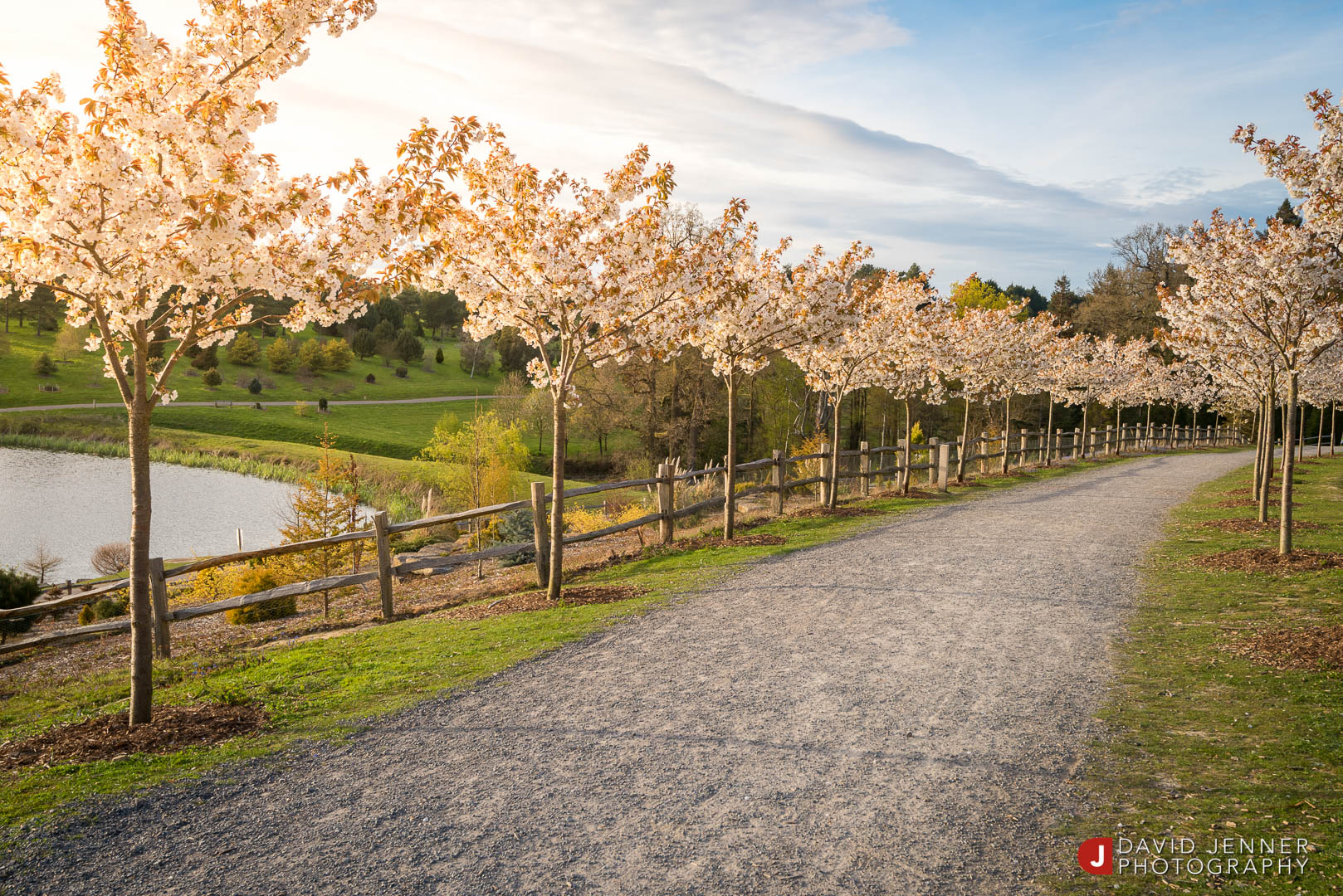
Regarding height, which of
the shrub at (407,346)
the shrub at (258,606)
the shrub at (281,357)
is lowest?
the shrub at (258,606)

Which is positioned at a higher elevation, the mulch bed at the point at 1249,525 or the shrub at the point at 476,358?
the shrub at the point at 476,358

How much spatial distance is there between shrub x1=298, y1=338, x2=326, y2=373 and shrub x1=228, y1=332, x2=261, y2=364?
4.37 meters

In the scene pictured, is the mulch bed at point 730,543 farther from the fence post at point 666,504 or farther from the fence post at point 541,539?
the fence post at point 541,539

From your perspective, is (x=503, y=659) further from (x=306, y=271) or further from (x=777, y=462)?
(x=777, y=462)

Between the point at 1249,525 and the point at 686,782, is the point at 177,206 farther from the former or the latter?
the point at 1249,525

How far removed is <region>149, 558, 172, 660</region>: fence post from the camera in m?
9.24

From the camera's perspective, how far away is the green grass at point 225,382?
5925 cm

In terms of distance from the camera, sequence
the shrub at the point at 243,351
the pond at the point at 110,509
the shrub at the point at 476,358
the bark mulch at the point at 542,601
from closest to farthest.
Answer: the bark mulch at the point at 542,601 < the pond at the point at 110,509 < the shrub at the point at 243,351 < the shrub at the point at 476,358

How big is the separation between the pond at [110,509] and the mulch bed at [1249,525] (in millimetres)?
26460

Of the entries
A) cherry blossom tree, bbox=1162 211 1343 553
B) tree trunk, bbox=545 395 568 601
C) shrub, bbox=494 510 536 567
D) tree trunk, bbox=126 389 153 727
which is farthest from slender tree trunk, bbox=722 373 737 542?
tree trunk, bbox=126 389 153 727

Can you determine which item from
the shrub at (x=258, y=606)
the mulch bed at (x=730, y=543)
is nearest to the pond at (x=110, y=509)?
the shrub at (x=258, y=606)

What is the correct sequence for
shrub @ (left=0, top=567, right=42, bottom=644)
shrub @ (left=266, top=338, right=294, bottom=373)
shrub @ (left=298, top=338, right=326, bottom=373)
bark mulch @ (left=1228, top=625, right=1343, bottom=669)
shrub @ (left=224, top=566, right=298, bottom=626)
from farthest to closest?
shrub @ (left=298, top=338, right=326, bottom=373) → shrub @ (left=266, top=338, right=294, bottom=373) → shrub @ (left=0, top=567, right=42, bottom=644) → shrub @ (left=224, top=566, right=298, bottom=626) → bark mulch @ (left=1228, top=625, right=1343, bottom=669)

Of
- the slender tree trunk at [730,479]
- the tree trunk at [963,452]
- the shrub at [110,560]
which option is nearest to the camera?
the slender tree trunk at [730,479]

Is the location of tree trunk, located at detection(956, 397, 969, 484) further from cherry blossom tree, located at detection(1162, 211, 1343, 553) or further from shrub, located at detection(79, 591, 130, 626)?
shrub, located at detection(79, 591, 130, 626)
